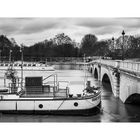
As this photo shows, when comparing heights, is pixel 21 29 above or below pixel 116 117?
above

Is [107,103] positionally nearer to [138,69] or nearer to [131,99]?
[131,99]

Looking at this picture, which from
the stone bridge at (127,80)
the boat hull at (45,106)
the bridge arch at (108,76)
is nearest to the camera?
the stone bridge at (127,80)

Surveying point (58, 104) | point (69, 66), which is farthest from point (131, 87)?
point (69, 66)

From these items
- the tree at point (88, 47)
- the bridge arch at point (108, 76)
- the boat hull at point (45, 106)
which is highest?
the tree at point (88, 47)

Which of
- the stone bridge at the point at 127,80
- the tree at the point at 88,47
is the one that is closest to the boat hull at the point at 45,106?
the stone bridge at the point at 127,80

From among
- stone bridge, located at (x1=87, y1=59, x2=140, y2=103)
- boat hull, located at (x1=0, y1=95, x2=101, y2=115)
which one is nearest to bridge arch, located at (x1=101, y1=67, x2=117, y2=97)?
stone bridge, located at (x1=87, y1=59, x2=140, y2=103)

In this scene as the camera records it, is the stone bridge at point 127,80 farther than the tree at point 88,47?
No

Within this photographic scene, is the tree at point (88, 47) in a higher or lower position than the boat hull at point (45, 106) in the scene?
higher

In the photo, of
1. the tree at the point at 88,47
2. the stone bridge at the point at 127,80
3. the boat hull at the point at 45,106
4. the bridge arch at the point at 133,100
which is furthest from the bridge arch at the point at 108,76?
the tree at the point at 88,47

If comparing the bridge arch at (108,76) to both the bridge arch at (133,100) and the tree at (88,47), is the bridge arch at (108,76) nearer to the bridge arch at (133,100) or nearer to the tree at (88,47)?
the bridge arch at (133,100)

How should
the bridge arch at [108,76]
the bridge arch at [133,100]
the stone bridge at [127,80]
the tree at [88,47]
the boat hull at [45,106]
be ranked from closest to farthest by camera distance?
the stone bridge at [127,80] < the boat hull at [45,106] < the bridge arch at [133,100] < the bridge arch at [108,76] < the tree at [88,47]

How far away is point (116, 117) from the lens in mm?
13500

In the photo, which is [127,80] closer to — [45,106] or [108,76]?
[45,106]

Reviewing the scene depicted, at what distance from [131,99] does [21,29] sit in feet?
22.2
